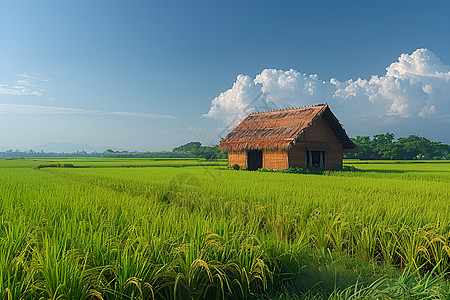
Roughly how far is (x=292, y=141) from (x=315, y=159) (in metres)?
3.93

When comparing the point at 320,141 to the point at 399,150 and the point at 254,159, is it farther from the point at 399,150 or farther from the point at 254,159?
the point at 399,150

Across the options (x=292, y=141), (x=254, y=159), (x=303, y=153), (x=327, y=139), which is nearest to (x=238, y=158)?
(x=254, y=159)

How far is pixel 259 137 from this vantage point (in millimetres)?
18547

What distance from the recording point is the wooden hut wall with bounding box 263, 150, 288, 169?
16.5 m

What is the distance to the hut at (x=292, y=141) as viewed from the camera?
1653 centimetres

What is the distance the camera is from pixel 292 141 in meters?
15.8

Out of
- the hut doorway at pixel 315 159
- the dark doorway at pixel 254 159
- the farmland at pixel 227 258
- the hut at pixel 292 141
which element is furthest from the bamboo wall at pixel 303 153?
the farmland at pixel 227 258

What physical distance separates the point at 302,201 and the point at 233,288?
2.80 metres

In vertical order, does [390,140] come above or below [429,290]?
above

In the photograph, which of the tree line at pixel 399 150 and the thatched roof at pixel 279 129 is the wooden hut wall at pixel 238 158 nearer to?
the thatched roof at pixel 279 129

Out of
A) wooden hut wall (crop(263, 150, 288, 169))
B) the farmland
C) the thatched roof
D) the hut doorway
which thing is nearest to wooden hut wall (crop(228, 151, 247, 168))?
the thatched roof

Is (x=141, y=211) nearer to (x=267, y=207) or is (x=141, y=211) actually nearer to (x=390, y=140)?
(x=267, y=207)

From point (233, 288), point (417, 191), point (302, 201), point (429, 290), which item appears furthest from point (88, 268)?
point (417, 191)

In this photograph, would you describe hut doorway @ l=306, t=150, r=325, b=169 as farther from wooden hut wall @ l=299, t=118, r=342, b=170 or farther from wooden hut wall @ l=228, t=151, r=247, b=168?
wooden hut wall @ l=228, t=151, r=247, b=168
